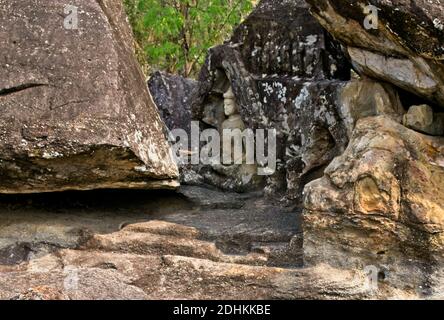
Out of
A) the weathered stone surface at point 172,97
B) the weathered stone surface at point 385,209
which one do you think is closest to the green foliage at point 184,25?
the weathered stone surface at point 172,97

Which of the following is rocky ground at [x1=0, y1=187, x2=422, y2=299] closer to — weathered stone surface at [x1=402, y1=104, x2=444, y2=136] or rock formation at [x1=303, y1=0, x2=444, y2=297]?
rock formation at [x1=303, y1=0, x2=444, y2=297]

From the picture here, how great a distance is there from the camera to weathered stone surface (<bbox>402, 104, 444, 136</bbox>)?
5227 mm

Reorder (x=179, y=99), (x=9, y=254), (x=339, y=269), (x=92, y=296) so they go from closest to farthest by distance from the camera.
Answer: (x=92, y=296), (x=339, y=269), (x=9, y=254), (x=179, y=99)

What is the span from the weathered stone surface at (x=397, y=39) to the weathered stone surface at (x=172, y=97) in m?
5.03

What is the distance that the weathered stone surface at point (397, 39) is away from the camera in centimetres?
462

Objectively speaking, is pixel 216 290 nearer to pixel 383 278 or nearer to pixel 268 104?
pixel 383 278

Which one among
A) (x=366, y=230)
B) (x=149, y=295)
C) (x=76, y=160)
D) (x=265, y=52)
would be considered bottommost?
(x=149, y=295)

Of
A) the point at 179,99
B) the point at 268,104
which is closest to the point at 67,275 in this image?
the point at 268,104

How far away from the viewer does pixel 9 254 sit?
5.41m

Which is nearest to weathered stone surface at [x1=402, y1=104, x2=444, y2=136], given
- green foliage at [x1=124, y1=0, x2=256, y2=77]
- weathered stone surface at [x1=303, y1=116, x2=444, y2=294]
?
weathered stone surface at [x1=303, y1=116, x2=444, y2=294]

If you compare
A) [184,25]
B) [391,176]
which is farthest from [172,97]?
[391,176]

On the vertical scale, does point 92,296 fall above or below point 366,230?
below

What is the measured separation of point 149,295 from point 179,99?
19.7 feet

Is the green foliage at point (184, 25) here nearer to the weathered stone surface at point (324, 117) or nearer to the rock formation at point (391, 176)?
the weathered stone surface at point (324, 117)
